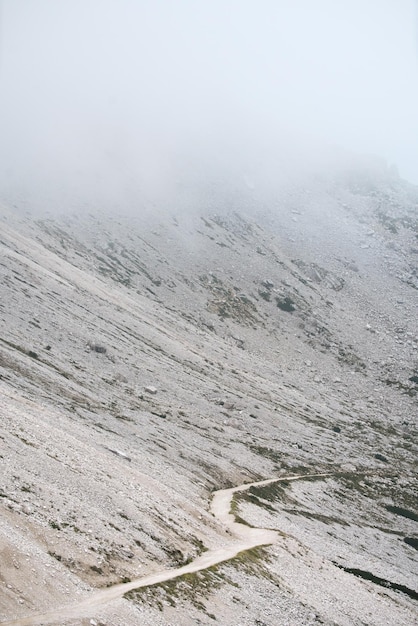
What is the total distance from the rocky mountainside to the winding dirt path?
495 millimetres

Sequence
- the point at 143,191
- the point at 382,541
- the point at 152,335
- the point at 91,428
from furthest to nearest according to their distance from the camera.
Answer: the point at 143,191, the point at 152,335, the point at 382,541, the point at 91,428

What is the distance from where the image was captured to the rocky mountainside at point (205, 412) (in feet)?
106

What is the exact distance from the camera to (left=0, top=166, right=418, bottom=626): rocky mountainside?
1272 inches

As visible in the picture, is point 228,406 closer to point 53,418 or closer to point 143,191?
point 53,418

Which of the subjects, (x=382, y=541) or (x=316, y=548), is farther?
(x=382, y=541)

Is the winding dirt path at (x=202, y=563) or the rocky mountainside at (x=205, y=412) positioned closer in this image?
the winding dirt path at (x=202, y=563)

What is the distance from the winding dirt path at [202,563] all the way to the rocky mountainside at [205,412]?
1.62ft

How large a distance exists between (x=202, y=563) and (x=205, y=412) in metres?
51.2

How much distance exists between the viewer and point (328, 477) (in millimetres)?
82938

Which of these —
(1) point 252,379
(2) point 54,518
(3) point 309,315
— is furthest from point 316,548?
(3) point 309,315

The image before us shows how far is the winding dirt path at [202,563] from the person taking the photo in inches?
931

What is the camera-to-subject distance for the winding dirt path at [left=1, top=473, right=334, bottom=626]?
23.6 m

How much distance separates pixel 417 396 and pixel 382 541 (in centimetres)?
6895

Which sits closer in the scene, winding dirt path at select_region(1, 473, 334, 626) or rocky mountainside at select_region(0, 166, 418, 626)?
winding dirt path at select_region(1, 473, 334, 626)
